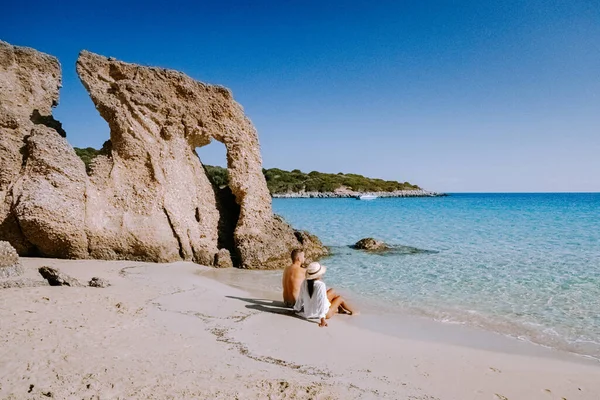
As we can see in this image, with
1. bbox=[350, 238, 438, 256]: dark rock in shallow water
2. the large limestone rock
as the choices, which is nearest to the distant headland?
bbox=[350, 238, 438, 256]: dark rock in shallow water

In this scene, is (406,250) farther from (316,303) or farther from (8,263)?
(8,263)

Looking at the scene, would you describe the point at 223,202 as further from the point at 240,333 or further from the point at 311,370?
the point at 311,370

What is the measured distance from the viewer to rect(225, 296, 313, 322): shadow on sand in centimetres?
757

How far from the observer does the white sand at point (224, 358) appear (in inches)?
157

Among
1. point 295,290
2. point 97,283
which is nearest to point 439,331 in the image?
point 295,290

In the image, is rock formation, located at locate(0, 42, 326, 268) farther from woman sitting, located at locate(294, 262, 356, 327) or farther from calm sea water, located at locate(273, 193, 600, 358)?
woman sitting, located at locate(294, 262, 356, 327)

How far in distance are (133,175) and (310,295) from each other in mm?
6823

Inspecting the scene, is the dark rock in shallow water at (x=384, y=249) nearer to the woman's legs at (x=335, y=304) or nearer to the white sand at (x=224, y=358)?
the woman's legs at (x=335, y=304)

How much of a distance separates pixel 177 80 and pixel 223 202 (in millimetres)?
4174

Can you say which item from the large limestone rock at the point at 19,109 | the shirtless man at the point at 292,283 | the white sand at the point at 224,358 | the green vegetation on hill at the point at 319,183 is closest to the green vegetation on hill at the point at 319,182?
the green vegetation on hill at the point at 319,183

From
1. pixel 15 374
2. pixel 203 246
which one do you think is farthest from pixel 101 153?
pixel 15 374

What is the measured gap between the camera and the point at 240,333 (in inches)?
239

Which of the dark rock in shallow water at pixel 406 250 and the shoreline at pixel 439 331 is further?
the dark rock in shallow water at pixel 406 250

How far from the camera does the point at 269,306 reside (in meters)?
8.05
